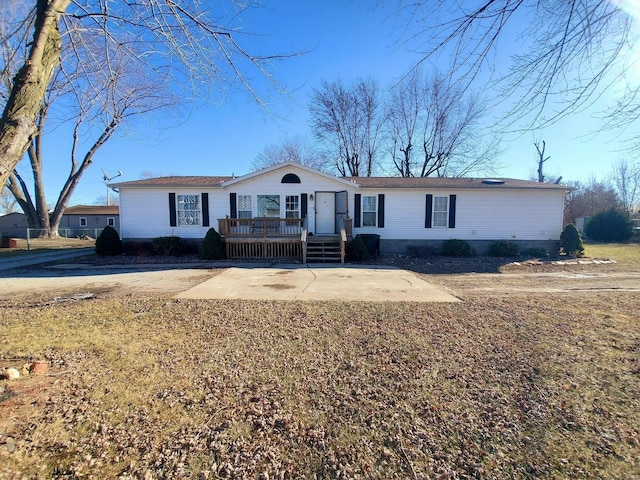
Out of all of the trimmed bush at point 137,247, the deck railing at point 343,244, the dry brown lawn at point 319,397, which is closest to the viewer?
the dry brown lawn at point 319,397

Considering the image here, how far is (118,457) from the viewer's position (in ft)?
6.32

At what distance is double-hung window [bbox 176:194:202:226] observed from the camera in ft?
43.9

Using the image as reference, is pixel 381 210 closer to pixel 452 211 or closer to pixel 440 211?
pixel 440 211

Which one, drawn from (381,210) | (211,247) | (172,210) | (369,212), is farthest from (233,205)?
(381,210)

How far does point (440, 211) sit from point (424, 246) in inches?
69.5

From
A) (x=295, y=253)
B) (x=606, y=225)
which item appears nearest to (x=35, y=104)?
(x=295, y=253)

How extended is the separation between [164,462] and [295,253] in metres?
10.7

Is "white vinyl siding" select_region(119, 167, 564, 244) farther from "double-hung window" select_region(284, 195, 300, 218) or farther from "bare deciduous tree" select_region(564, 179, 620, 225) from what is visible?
"bare deciduous tree" select_region(564, 179, 620, 225)

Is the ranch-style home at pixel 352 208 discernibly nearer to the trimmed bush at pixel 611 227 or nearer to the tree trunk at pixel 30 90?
the tree trunk at pixel 30 90

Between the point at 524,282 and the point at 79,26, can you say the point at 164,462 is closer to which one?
the point at 79,26

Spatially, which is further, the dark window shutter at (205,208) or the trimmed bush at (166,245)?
the dark window shutter at (205,208)

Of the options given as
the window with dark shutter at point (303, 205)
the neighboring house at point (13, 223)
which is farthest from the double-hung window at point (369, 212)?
the neighboring house at point (13, 223)

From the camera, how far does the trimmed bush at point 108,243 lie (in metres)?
12.9

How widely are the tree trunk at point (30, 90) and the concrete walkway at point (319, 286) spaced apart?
13.7 ft
